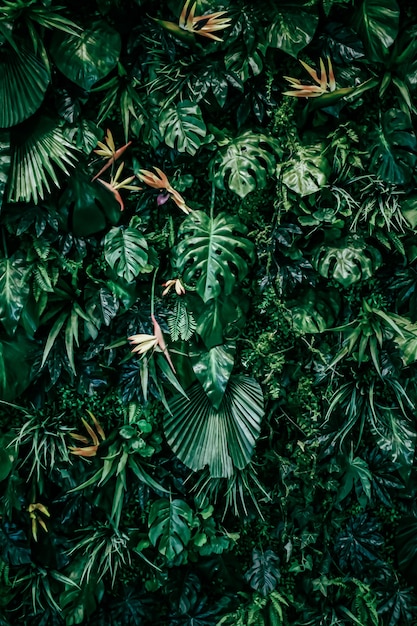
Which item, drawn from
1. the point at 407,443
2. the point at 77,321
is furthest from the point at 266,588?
the point at 77,321

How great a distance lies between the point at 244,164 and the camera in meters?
2.12

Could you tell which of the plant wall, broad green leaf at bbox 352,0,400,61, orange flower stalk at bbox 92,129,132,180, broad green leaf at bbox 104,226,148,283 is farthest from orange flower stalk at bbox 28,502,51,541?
broad green leaf at bbox 352,0,400,61

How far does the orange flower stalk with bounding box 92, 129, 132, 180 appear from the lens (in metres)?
2.14

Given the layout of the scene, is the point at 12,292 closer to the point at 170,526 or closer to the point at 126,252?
the point at 126,252

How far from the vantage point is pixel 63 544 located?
2.28 meters

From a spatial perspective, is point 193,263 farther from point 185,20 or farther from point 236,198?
point 185,20

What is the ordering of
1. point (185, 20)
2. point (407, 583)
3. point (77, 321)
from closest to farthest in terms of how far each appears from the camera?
point (185, 20), point (77, 321), point (407, 583)

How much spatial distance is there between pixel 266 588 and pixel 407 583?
56cm

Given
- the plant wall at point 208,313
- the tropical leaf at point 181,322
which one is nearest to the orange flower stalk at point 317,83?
the plant wall at point 208,313

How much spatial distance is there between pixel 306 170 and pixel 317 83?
297mm

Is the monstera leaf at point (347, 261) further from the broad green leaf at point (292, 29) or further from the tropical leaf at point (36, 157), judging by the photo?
the tropical leaf at point (36, 157)

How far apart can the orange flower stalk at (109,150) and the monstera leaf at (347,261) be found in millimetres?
763

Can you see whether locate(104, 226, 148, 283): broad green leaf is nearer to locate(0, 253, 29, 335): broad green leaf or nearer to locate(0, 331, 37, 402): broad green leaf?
locate(0, 253, 29, 335): broad green leaf

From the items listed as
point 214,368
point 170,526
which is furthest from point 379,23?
point 170,526
